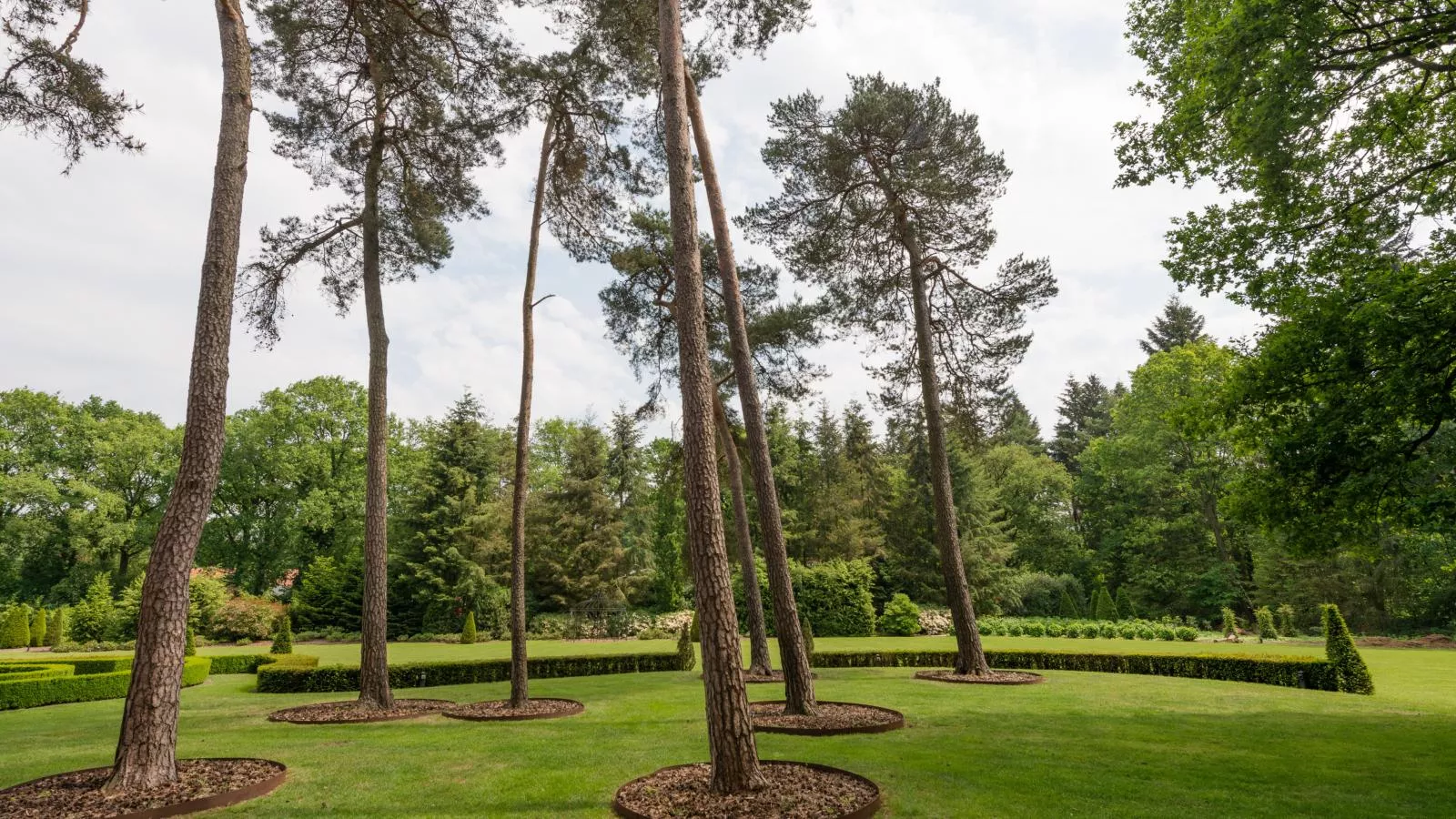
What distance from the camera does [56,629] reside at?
24094 millimetres

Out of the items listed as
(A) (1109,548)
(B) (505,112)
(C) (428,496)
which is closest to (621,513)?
(C) (428,496)

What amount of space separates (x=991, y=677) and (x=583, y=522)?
1967cm

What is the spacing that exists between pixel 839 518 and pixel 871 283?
17792 millimetres

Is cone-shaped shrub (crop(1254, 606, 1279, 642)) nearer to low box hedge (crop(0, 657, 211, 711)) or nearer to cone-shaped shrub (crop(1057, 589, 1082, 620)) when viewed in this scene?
cone-shaped shrub (crop(1057, 589, 1082, 620))

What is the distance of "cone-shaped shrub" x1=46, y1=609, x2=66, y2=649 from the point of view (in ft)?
77.7

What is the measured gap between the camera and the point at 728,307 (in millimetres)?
9594

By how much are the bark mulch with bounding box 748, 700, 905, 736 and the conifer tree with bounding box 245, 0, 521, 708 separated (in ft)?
19.5

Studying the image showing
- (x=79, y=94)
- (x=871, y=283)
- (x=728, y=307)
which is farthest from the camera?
(x=871, y=283)

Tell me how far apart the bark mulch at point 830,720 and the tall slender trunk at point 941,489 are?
4.34 m

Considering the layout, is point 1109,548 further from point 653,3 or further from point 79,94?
point 79,94

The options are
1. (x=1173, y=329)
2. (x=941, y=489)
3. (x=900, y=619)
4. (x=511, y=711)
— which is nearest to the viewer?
(x=511, y=711)

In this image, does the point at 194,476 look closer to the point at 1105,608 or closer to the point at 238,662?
the point at 238,662

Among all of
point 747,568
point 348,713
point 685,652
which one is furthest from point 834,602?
point 348,713

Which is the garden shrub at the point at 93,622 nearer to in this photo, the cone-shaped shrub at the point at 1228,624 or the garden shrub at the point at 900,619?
the garden shrub at the point at 900,619
